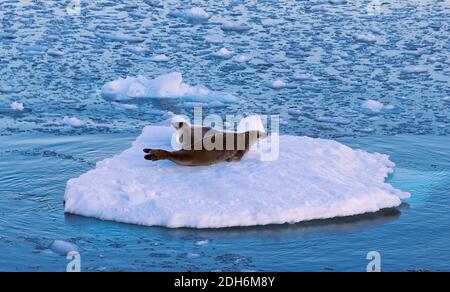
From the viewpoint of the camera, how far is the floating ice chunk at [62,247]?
547cm

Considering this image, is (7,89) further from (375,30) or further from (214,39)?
(375,30)

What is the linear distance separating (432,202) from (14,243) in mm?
2681

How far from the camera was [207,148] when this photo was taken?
6.67 metres

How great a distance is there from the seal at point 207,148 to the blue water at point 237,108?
2.31ft

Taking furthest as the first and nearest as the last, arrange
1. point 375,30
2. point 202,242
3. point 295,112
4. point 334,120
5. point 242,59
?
point 375,30
point 242,59
point 295,112
point 334,120
point 202,242

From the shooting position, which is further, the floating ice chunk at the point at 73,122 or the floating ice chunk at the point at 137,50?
the floating ice chunk at the point at 137,50

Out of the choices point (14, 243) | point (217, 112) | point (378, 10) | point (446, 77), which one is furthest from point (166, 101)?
point (378, 10)

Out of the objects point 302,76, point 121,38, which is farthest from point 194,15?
point 302,76

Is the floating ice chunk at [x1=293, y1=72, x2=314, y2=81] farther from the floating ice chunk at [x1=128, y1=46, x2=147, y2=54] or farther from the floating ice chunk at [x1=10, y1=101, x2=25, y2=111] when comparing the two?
the floating ice chunk at [x1=10, y1=101, x2=25, y2=111]

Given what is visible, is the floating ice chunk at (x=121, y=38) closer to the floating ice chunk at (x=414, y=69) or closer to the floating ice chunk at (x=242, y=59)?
the floating ice chunk at (x=242, y=59)

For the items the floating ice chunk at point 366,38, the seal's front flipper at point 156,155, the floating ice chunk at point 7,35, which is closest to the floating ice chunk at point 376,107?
the floating ice chunk at point 366,38

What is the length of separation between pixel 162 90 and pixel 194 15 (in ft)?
10.5

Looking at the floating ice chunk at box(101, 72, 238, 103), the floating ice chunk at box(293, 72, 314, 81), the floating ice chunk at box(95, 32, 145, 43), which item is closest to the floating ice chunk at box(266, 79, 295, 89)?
the floating ice chunk at box(293, 72, 314, 81)
